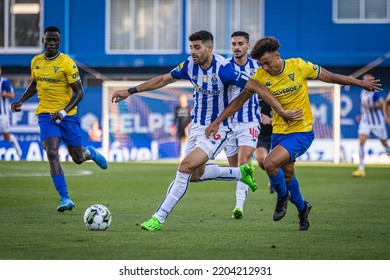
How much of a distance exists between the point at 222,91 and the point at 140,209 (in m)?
2.96

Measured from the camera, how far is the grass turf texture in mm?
8359

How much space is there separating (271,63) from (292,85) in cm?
36

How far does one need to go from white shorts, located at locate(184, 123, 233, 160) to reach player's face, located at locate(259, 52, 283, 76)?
0.89 m

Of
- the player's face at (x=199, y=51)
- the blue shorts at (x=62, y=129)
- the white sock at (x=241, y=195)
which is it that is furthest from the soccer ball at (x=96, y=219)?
the blue shorts at (x=62, y=129)

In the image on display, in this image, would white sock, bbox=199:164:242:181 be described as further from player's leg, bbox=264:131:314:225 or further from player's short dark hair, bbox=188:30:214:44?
player's short dark hair, bbox=188:30:214:44

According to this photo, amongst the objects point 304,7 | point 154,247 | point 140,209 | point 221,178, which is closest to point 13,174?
point 140,209

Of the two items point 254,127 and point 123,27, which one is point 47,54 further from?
point 123,27

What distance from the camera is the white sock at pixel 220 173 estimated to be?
11.3 m

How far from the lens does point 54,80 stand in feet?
41.8

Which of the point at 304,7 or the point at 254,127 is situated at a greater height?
the point at 304,7

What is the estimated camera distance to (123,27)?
132ft

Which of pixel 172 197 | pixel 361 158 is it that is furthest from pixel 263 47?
pixel 361 158

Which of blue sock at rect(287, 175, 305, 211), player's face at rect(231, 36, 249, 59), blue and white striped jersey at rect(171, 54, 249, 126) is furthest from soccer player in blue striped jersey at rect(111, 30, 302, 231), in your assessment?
player's face at rect(231, 36, 249, 59)
